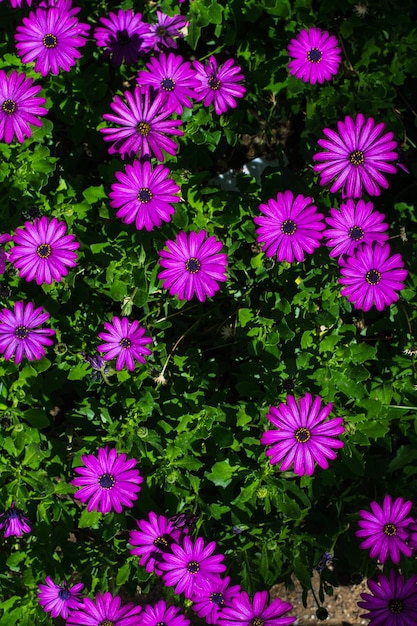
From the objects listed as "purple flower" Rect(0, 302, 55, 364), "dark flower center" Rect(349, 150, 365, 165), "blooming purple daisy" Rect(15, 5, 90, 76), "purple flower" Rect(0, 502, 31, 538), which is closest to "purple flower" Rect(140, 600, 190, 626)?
"purple flower" Rect(0, 502, 31, 538)

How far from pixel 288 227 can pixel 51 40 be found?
112 cm

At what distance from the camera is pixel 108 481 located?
221 centimetres

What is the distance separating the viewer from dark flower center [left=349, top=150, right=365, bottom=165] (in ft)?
7.49

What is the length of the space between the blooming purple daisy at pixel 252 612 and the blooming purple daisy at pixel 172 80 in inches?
64.9

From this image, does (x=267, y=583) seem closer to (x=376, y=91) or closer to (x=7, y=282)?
(x=7, y=282)

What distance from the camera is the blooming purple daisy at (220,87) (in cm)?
253

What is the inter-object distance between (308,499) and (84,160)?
5.65ft

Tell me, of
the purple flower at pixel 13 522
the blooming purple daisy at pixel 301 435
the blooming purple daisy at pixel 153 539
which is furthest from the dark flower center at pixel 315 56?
the purple flower at pixel 13 522

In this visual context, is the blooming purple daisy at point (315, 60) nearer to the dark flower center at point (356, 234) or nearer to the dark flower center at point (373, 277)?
the dark flower center at point (356, 234)

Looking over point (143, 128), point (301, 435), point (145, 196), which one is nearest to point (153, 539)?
point (301, 435)

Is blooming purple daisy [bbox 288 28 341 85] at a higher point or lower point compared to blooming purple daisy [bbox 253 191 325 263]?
higher

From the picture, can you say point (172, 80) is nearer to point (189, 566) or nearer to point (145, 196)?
point (145, 196)

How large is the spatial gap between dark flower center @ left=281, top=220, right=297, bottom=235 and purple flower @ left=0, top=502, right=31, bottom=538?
1297mm

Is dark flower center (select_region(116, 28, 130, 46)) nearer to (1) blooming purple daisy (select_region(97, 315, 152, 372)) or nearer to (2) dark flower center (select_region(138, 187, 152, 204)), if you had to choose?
(2) dark flower center (select_region(138, 187, 152, 204))
